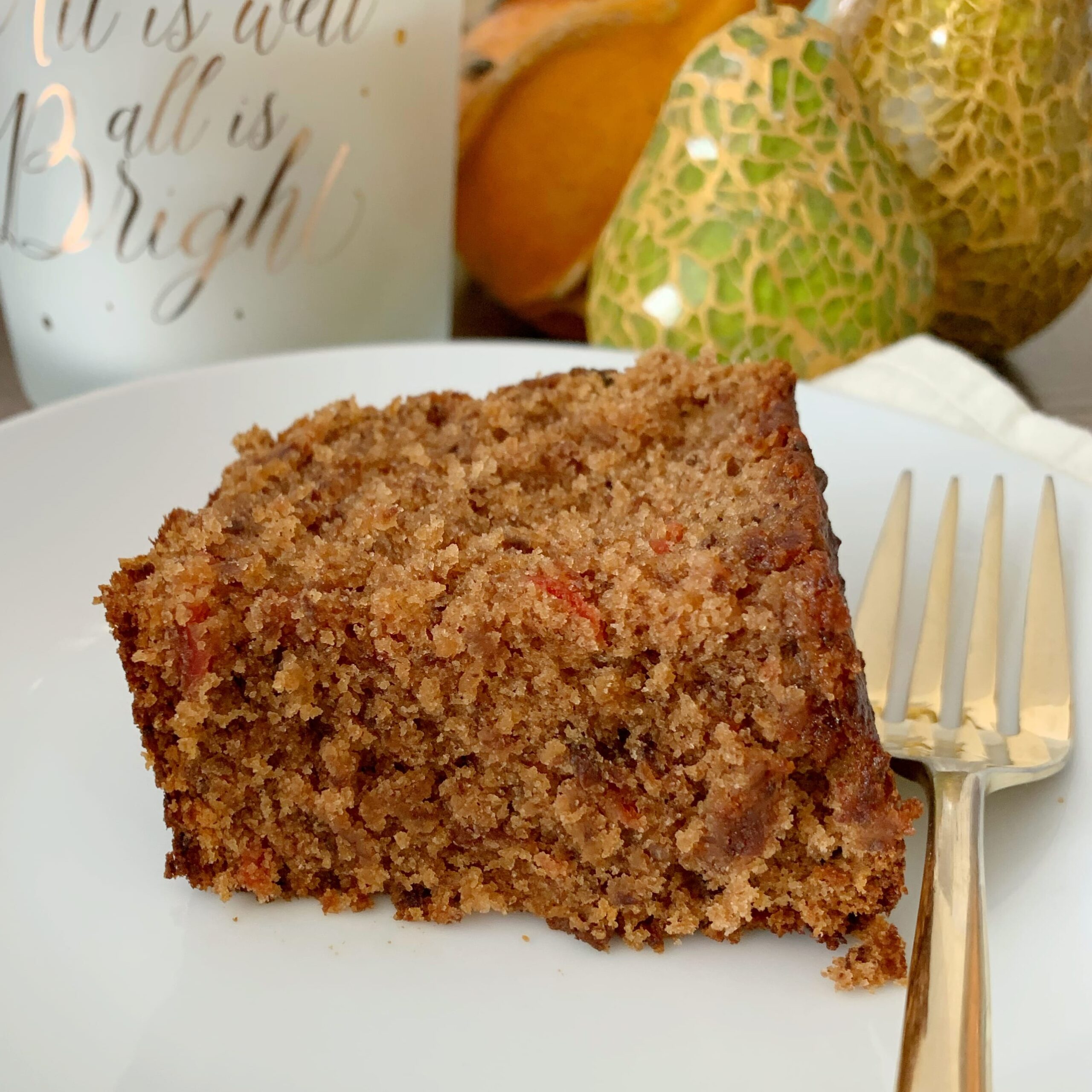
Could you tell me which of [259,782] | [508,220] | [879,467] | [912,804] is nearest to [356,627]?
[259,782]

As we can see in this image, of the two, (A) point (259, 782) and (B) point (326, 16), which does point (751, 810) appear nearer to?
(A) point (259, 782)

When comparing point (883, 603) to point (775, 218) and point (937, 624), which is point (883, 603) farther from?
point (775, 218)

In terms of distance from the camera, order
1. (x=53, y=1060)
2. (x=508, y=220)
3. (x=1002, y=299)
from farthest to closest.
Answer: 1. (x=508, y=220)
2. (x=1002, y=299)
3. (x=53, y=1060)

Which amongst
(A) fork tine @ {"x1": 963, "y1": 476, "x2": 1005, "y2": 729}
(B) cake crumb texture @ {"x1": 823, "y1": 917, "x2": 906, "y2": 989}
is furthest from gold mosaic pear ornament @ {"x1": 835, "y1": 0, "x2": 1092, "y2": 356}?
(B) cake crumb texture @ {"x1": 823, "y1": 917, "x2": 906, "y2": 989}

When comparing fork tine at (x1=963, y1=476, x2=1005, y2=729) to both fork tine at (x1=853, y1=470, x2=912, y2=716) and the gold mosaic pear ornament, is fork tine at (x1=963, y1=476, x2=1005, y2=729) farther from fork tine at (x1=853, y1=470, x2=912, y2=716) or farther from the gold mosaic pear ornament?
the gold mosaic pear ornament

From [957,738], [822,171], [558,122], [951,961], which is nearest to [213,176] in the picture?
[558,122]

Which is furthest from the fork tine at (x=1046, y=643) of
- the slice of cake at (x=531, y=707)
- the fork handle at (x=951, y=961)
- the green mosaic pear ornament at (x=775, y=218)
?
the green mosaic pear ornament at (x=775, y=218)
